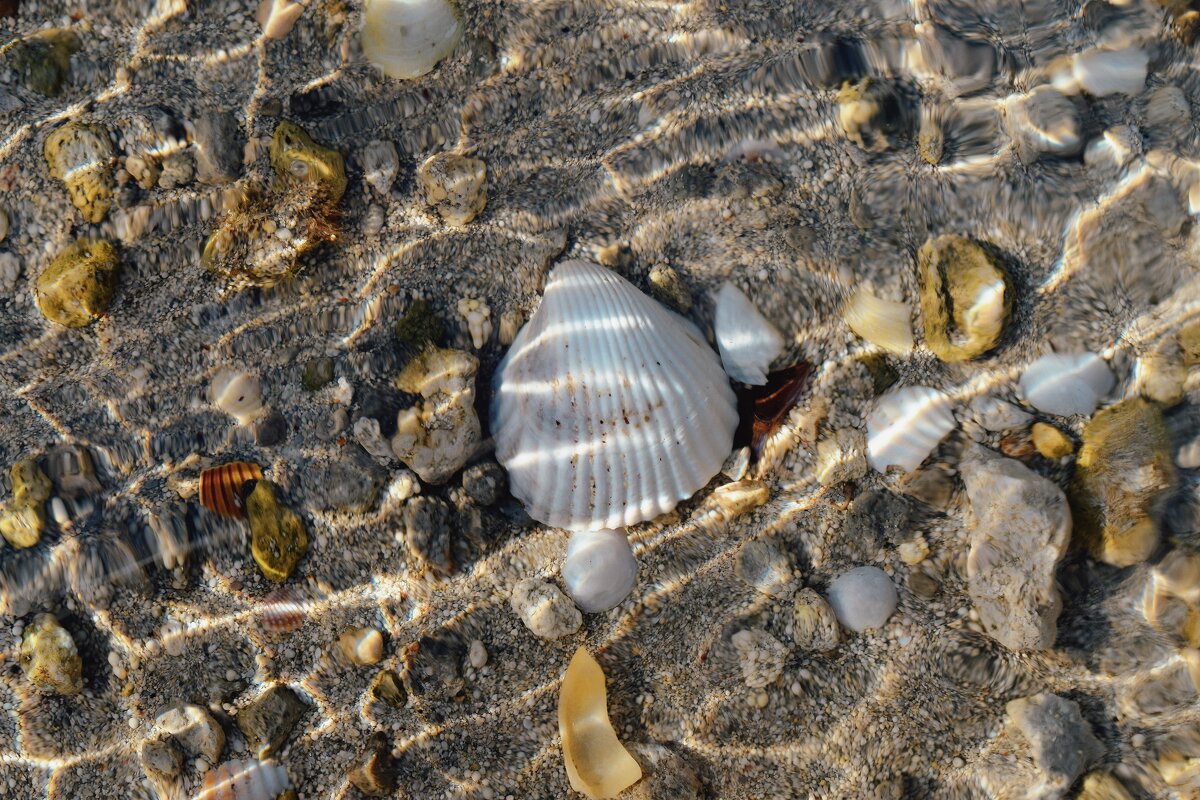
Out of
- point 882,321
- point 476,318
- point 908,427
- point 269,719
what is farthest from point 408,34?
point 269,719

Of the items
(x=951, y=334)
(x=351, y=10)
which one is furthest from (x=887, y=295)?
(x=351, y=10)

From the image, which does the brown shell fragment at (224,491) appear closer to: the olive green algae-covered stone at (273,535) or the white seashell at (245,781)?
the olive green algae-covered stone at (273,535)

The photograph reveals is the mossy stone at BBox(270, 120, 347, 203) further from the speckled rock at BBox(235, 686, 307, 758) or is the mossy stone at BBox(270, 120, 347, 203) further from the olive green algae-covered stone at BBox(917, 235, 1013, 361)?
the olive green algae-covered stone at BBox(917, 235, 1013, 361)

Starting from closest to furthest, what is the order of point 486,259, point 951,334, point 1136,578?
point 1136,578 < point 951,334 < point 486,259

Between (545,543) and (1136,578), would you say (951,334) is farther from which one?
(545,543)

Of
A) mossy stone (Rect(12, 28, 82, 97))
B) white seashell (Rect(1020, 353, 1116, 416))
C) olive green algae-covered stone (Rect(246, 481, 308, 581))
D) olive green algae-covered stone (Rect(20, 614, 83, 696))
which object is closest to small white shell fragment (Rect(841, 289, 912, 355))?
white seashell (Rect(1020, 353, 1116, 416))

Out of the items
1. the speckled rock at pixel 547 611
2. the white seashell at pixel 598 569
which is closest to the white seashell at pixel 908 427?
the white seashell at pixel 598 569
